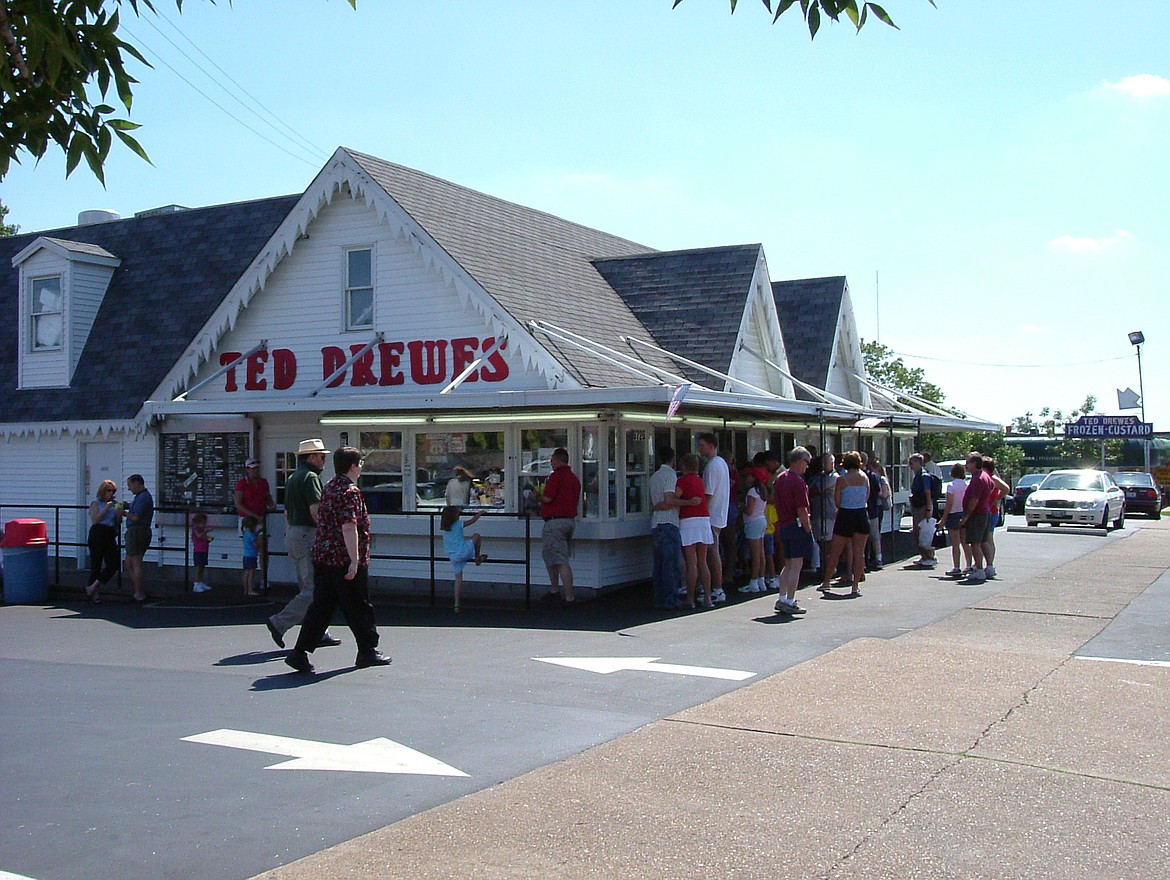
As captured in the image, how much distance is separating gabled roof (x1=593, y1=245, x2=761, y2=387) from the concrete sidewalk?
9.12m

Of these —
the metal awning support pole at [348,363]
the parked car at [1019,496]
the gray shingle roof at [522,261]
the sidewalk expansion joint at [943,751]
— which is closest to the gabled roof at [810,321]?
the gray shingle roof at [522,261]

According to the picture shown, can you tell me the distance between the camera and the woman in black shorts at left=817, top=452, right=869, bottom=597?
14.3 metres

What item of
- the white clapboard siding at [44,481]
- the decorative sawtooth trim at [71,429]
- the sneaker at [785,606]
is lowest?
the sneaker at [785,606]

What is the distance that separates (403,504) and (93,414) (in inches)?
241

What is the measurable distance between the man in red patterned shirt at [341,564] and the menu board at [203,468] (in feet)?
28.1

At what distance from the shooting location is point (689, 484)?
13.2m

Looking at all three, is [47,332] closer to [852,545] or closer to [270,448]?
[270,448]

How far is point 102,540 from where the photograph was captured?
15.7 metres

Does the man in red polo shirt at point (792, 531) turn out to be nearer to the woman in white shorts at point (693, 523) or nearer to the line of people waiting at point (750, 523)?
the line of people waiting at point (750, 523)

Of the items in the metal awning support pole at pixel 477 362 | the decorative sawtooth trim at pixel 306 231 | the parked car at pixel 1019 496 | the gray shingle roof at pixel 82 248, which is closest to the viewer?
the metal awning support pole at pixel 477 362

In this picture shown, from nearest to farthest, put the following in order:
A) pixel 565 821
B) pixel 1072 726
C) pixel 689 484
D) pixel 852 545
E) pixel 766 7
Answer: pixel 766 7 → pixel 565 821 → pixel 1072 726 → pixel 689 484 → pixel 852 545

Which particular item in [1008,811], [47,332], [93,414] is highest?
[47,332]

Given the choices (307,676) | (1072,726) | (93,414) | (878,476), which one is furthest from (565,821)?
(93,414)

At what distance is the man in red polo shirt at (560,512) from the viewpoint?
13953mm
